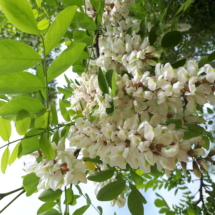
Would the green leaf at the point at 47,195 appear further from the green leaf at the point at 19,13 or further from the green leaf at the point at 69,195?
the green leaf at the point at 19,13

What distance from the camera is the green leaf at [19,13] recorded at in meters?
0.29

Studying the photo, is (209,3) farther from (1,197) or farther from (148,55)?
(1,197)

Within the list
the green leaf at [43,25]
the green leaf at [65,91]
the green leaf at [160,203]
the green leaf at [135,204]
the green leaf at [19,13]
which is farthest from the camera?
the green leaf at [160,203]

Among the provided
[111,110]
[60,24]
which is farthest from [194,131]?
[60,24]

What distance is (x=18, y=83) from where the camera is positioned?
338mm

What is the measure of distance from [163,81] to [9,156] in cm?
29

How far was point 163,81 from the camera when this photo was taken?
13.1 inches

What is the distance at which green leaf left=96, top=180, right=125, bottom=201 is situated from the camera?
39 cm

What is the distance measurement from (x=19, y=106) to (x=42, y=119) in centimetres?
4

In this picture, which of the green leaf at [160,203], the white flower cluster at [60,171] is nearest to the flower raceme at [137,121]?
the white flower cluster at [60,171]

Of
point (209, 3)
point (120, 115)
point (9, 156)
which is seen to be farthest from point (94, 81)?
point (209, 3)

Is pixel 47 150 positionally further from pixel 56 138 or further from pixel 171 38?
pixel 171 38

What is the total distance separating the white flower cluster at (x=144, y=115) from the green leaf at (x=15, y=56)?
0.12m

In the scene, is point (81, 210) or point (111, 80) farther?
point (81, 210)
